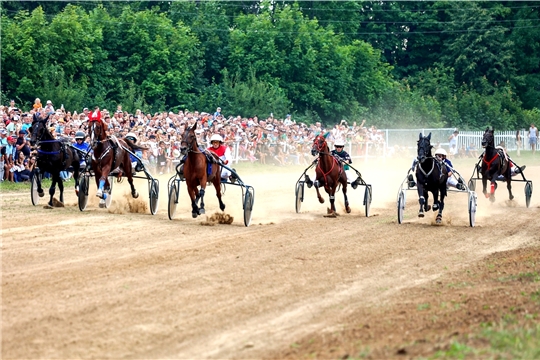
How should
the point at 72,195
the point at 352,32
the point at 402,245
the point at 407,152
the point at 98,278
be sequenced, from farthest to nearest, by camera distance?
1. the point at 352,32
2. the point at 407,152
3. the point at 72,195
4. the point at 402,245
5. the point at 98,278

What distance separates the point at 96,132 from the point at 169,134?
973 cm

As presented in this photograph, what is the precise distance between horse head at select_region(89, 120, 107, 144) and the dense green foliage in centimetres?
1368

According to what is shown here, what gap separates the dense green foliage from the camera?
3341 cm

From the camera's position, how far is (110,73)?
3647 centimetres

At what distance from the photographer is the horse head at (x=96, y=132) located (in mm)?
16516

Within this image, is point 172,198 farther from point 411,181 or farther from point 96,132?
point 411,181

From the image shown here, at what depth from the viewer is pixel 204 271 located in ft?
35.1

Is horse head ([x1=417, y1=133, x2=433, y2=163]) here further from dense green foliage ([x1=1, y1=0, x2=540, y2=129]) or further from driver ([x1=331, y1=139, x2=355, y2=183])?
dense green foliage ([x1=1, y1=0, x2=540, y2=129])

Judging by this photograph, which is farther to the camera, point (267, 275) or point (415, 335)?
point (267, 275)

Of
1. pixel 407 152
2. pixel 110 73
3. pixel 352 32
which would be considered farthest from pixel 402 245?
pixel 352 32

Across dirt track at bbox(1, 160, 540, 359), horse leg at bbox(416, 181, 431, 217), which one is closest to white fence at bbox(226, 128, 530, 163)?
horse leg at bbox(416, 181, 431, 217)

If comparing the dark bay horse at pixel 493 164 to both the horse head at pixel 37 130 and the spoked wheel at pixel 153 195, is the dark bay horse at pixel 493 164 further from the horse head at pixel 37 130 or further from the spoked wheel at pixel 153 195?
the horse head at pixel 37 130

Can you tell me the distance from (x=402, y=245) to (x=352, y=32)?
1727 inches

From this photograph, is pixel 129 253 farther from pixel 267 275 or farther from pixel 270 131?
pixel 270 131
